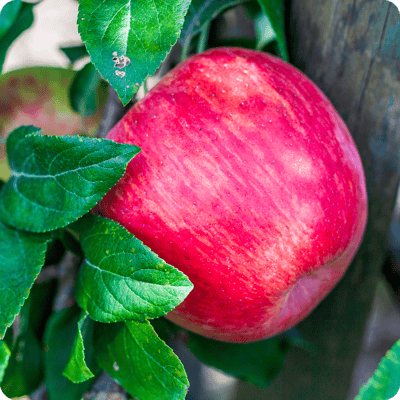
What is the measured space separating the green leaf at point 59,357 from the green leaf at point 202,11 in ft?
1.55

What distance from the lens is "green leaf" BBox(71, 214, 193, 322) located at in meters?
0.40

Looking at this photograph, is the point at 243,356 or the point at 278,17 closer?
the point at 278,17

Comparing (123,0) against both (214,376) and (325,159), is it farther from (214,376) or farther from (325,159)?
(214,376)

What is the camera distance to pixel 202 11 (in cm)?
61

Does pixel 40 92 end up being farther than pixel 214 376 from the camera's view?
No

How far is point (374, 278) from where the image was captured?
2.20ft

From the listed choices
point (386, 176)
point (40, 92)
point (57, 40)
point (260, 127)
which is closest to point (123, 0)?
point (260, 127)

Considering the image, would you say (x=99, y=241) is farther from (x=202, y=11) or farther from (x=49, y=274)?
(x=202, y=11)

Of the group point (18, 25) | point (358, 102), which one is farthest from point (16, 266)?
point (358, 102)

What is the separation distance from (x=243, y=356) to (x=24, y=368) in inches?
14.6

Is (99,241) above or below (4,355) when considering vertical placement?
above

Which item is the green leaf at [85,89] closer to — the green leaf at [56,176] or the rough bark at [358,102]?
the green leaf at [56,176]

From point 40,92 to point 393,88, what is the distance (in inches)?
28.9

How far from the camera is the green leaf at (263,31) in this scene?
603 mm
